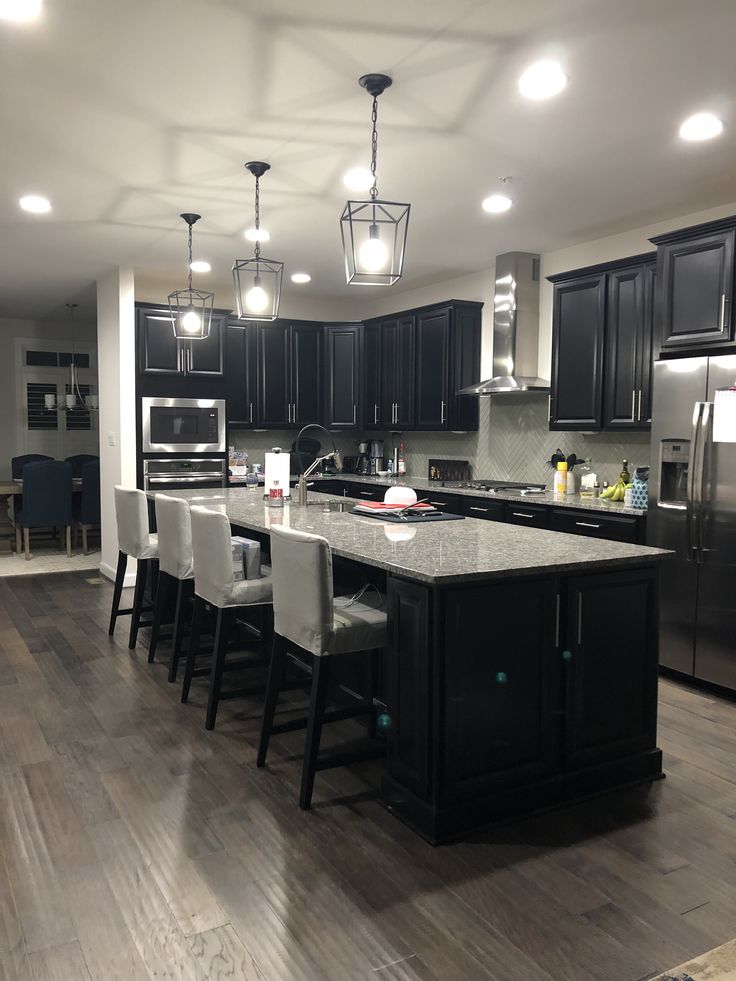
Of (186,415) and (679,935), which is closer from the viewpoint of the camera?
(679,935)

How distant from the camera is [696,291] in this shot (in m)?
3.98

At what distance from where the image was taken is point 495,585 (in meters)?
2.51

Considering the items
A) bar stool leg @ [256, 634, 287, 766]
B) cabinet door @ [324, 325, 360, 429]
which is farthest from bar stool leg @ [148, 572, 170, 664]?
cabinet door @ [324, 325, 360, 429]

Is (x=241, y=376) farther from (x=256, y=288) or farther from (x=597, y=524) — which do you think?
(x=597, y=524)

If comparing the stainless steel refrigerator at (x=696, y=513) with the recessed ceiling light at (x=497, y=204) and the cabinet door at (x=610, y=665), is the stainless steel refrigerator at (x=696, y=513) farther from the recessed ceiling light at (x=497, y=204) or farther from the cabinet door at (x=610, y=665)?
the recessed ceiling light at (x=497, y=204)

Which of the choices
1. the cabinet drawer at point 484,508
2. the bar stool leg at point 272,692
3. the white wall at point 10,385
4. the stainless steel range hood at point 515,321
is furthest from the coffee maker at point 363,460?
the bar stool leg at point 272,692

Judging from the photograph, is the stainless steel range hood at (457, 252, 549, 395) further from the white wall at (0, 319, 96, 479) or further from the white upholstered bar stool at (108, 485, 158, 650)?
the white wall at (0, 319, 96, 479)

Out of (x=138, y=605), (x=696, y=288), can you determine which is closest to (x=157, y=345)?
(x=138, y=605)

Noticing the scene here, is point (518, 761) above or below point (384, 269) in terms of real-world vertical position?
below

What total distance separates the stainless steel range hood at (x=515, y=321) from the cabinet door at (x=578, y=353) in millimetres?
574

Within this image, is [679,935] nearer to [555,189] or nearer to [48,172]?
[555,189]

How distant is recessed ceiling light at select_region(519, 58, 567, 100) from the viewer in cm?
283

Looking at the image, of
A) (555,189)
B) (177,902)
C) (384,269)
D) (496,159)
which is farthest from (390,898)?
(555,189)

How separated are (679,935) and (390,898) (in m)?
0.76
